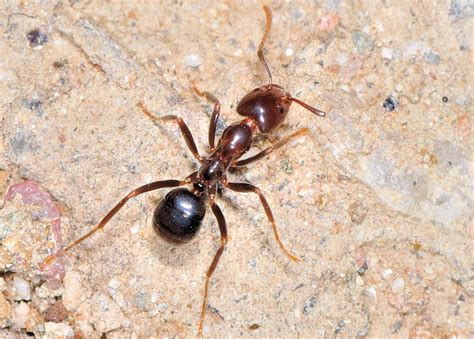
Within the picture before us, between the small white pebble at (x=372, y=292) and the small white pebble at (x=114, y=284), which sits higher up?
the small white pebble at (x=372, y=292)

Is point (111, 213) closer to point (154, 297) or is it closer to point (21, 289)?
point (154, 297)

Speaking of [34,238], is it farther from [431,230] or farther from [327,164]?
[431,230]

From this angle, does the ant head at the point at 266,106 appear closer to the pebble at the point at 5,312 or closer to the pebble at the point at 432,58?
the pebble at the point at 432,58

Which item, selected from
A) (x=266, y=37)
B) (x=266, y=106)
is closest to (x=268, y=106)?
(x=266, y=106)

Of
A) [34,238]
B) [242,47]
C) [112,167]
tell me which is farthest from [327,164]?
[34,238]

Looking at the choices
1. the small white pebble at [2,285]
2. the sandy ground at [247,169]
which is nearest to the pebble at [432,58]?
the sandy ground at [247,169]

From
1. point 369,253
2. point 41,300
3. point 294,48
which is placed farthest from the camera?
point 294,48
